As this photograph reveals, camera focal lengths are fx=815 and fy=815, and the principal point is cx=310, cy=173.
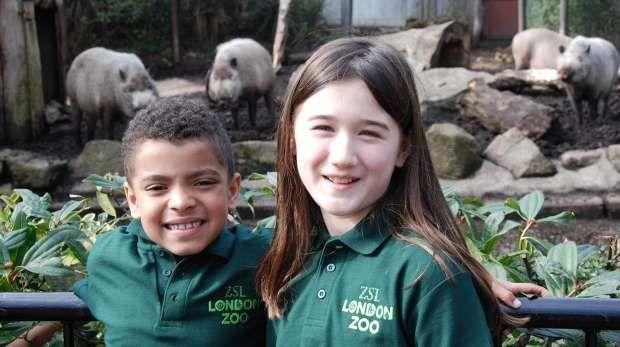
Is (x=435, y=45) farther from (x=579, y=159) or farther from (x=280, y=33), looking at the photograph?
(x=579, y=159)

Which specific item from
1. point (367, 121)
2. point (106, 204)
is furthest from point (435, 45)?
point (367, 121)

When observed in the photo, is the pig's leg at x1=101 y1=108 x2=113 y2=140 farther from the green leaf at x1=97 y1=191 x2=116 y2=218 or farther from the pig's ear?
the green leaf at x1=97 y1=191 x2=116 y2=218

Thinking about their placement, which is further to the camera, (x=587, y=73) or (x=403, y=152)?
(x=587, y=73)

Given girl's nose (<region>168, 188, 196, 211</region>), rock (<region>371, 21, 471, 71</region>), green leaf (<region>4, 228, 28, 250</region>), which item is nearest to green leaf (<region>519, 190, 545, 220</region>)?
girl's nose (<region>168, 188, 196, 211</region>)

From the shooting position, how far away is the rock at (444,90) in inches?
360

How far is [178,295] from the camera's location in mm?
1550

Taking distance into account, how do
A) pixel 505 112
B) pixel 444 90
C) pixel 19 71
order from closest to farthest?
pixel 19 71 → pixel 505 112 → pixel 444 90

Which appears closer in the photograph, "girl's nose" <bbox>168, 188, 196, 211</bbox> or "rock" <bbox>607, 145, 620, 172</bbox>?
"girl's nose" <bbox>168, 188, 196, 211</bbox>

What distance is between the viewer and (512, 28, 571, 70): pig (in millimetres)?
11938

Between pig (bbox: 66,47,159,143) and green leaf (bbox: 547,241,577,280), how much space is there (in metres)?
7.23

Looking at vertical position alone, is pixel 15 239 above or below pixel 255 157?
above

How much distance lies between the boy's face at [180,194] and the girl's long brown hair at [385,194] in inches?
5.5

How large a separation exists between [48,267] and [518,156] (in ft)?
20.2

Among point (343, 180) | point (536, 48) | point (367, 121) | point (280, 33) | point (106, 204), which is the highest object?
point (367, 121)
